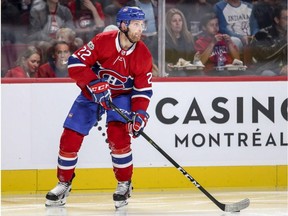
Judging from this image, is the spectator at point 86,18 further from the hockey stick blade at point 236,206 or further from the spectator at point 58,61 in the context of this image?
the hockey stick blade at point 236,206

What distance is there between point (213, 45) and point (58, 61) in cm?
117

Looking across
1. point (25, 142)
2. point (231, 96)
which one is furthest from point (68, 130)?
point (231, 96)

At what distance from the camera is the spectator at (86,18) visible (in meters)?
8.03

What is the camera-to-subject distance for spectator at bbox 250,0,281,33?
27.4ft

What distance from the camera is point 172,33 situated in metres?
8.17

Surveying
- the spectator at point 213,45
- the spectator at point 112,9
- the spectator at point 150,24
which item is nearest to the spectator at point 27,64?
the spectator at point 112,9

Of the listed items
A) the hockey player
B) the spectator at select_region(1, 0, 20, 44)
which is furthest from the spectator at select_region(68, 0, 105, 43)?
the hockey player

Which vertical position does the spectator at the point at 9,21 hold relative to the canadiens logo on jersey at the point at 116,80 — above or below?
above

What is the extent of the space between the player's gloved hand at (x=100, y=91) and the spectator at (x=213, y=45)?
1688 millimetres

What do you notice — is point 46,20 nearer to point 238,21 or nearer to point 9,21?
point 9,21

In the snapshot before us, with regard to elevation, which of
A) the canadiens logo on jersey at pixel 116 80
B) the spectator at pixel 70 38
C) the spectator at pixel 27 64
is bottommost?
the spectator at pixel 27 64

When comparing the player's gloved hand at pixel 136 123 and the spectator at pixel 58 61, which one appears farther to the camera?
the spectator at pixel 58 61

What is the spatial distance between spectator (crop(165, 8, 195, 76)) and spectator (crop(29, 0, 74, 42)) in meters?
0.72

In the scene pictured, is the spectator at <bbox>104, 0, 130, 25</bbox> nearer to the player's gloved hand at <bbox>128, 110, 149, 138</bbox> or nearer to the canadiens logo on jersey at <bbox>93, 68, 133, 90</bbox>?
the canadiens logo on jersey at <bbox>93, 68, 133, 90</bbox>
